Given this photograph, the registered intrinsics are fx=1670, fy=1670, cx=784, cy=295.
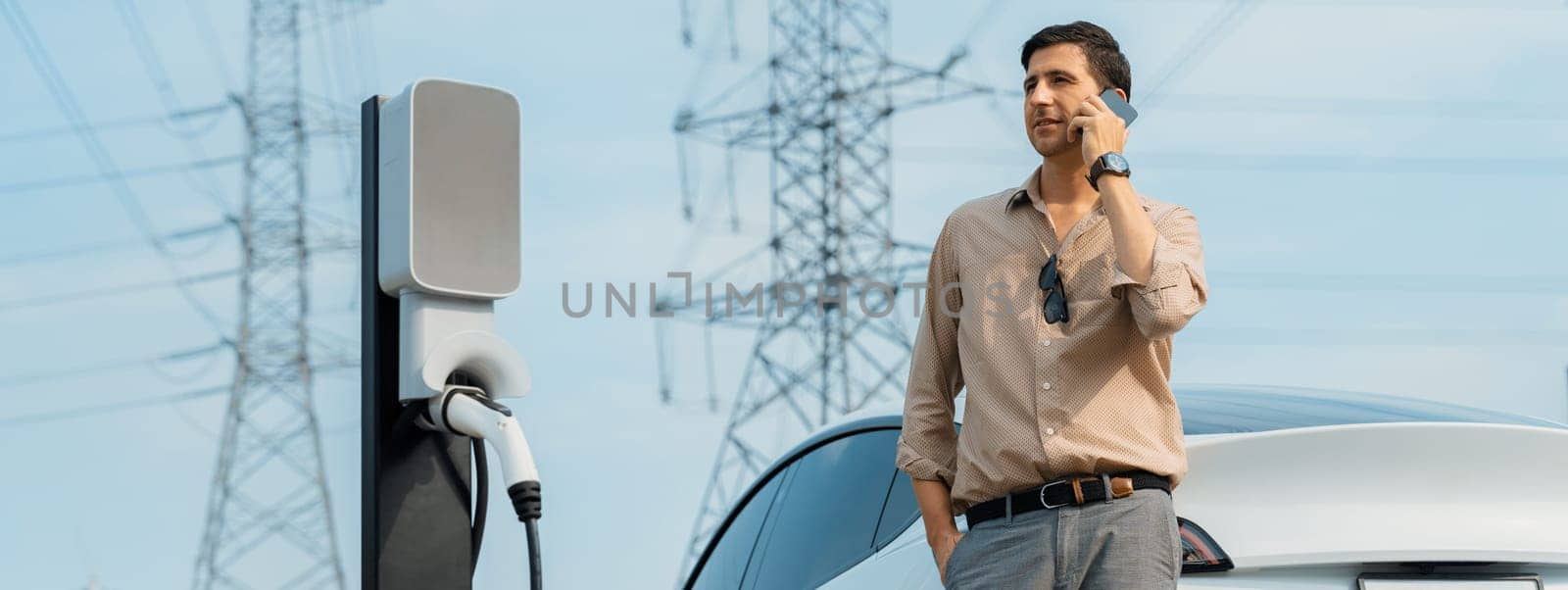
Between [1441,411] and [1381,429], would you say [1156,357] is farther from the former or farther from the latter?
[1441,411]

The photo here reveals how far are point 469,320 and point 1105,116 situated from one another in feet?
3.90

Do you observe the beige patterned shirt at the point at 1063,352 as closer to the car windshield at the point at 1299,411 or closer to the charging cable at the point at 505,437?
the car windshield at the point at 1299,411

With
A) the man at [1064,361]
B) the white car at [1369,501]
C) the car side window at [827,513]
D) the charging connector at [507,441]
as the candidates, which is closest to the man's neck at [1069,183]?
the man at [1064,361]

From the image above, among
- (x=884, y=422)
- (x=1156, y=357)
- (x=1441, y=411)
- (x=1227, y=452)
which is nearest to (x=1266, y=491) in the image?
(x=1227, y=452)

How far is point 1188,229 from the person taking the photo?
2650 mm

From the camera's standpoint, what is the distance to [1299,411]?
305 cm

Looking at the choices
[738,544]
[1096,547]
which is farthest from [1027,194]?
[738,544]

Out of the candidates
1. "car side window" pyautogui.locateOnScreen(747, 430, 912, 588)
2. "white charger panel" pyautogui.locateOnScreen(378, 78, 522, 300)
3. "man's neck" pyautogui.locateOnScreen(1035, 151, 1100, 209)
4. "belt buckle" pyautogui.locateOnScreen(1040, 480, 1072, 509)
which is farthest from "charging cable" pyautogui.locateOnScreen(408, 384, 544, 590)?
"man's neck" pyautogui.locateOnScreen(1035, 151, 1100, 209)

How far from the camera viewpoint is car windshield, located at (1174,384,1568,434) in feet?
9.47

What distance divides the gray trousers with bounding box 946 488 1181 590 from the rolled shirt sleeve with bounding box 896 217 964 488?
0.29 meters

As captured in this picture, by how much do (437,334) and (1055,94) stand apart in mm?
1151

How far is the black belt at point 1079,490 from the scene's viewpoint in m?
2.49

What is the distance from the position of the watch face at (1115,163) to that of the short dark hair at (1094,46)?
9.6 inches

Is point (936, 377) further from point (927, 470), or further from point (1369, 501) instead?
point (1369, 501)
